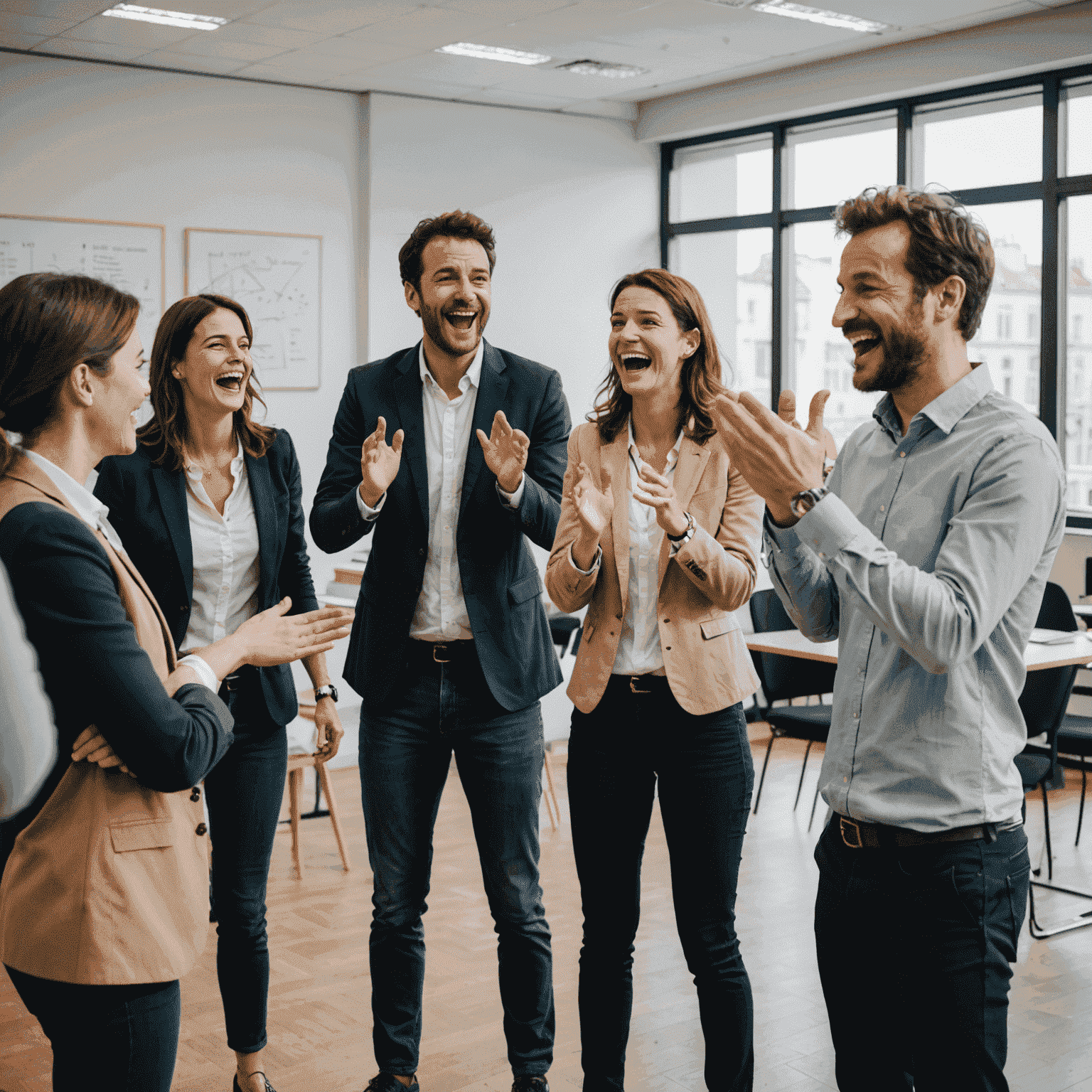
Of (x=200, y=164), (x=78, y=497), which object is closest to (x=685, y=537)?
(x=78, y=497)

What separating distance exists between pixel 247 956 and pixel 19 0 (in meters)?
4.39

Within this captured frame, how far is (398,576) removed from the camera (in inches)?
104

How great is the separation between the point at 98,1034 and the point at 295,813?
10.6 feet

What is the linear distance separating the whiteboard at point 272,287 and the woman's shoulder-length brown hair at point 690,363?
4444mm

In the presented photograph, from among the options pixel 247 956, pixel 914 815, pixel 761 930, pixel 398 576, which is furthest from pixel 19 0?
pixel 914 815

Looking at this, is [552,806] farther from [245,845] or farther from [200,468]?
[200,468]

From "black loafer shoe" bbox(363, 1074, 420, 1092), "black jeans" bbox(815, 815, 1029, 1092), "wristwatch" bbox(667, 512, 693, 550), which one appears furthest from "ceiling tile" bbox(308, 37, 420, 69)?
"black jeans" bbox(815, 815, 1029, 1092)

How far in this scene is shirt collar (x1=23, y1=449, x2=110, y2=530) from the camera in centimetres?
161

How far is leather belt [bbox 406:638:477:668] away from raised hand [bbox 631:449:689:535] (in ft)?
1.78

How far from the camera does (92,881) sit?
157 cm

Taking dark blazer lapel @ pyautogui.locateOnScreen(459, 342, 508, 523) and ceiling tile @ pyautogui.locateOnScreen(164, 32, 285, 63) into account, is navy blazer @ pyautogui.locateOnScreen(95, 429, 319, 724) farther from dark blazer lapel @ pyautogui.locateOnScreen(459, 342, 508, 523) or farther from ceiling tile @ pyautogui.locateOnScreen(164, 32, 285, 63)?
ceiling tile @ pyautogui.locateOnScreen(164, 32, 285, 63)

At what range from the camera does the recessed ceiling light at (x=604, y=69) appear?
6.61m

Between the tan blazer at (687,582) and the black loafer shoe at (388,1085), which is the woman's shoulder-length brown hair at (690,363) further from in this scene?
the black loafer shoe at (388,1085)

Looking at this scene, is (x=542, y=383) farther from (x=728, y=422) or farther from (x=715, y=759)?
(x=728, y=422)
